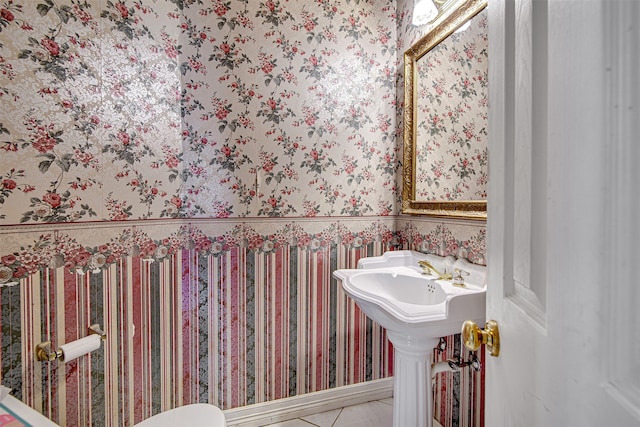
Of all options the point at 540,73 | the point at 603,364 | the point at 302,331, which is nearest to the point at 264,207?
the point at 302,331

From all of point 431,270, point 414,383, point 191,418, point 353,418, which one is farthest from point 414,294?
point 191,418

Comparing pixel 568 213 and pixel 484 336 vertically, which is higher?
pixel 568 213

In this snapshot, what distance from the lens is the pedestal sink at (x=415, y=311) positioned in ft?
3.45

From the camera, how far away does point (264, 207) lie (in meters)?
1.66

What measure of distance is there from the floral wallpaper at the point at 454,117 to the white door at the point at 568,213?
78 centimetres

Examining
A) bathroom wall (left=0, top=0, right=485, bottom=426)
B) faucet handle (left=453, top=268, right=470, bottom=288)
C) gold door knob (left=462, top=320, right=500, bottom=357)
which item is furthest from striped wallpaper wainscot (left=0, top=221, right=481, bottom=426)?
gold door knob (left=462, top=320, right=500, bottom=357)

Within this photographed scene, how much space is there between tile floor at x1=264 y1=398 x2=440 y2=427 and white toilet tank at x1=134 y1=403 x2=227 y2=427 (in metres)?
0.52

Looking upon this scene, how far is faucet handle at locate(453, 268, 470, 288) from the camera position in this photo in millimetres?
1310

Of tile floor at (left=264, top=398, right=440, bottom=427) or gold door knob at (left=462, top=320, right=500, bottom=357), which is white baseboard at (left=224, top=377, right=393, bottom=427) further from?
gold door knob at (left=462, top=320, right=500, bottom=357)

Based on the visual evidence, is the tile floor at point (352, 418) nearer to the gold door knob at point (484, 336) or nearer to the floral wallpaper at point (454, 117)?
the floral wallpaper at point (454, 117)

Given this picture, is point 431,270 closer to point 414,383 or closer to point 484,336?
point 414,383

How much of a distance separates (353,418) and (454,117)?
170cm

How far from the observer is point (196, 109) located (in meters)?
1.54

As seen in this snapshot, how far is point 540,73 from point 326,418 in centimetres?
189
